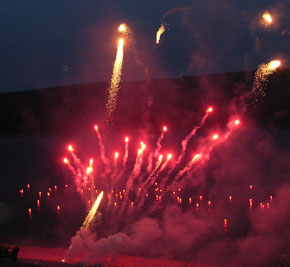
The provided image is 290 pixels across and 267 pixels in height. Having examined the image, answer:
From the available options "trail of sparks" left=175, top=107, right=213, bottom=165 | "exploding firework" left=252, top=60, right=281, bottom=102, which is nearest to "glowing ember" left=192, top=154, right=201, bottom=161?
Result: "trail of sparks" left=175, top=107, right=213, bottom=165

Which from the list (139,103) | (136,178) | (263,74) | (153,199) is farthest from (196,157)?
(263,74)

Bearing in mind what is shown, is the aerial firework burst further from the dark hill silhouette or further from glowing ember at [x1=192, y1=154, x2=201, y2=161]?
the dark hill silhouette

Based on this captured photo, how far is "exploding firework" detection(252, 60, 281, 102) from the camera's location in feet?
108

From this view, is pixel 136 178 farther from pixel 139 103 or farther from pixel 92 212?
pixel 139 103

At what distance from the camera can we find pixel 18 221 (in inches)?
338

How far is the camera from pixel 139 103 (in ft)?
102

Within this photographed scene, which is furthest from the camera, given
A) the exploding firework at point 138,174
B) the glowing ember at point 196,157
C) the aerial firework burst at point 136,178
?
the glowing ember at point 196,157

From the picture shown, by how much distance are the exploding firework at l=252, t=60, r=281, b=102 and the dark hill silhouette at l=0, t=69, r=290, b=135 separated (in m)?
0.52

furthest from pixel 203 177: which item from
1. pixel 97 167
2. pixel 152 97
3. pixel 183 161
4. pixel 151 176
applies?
pixel 152 97

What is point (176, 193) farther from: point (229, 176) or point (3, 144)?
point (3, 144)

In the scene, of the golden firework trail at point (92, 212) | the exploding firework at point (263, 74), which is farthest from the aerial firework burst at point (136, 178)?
the exploding firework at point (263, 74)

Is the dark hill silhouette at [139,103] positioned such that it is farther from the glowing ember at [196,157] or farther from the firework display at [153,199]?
the glowing ember at [196,157]

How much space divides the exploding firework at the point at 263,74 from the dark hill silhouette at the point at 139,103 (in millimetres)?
521

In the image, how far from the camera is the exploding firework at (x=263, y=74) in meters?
32.8
